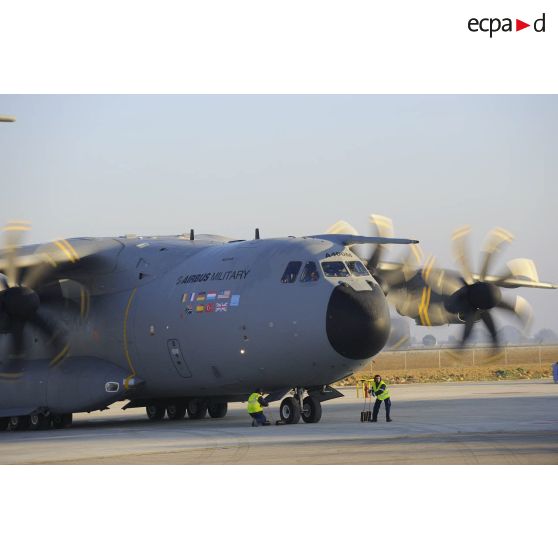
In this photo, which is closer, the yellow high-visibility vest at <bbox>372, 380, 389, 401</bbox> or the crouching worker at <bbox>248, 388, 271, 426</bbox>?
the crouching worker at <bbox>248, 388, 271, 426</bbox>

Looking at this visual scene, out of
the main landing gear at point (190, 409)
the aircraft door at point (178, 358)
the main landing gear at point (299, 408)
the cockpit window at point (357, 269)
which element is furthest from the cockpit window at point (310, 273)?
the main landing gear at point (190, 409)

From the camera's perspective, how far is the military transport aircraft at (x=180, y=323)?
23.8 meters

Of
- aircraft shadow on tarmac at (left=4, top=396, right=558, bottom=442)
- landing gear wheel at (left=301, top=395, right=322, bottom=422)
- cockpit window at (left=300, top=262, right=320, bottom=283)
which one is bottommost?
aircraft shadow on tarmac at (left=4, top=396, right=558, bottom=442)

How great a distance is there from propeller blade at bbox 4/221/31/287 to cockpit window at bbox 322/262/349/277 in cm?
743

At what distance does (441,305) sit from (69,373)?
9.90m

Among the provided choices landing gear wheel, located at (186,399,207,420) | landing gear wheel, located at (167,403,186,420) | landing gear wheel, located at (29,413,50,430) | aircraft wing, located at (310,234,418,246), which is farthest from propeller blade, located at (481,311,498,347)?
landing gear wheel, located at (29,413,50,430)

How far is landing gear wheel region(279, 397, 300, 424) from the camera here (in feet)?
82.0

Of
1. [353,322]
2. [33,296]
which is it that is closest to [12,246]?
[33,296]

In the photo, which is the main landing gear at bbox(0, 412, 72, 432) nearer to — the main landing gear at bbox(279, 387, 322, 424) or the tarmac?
the tarmac

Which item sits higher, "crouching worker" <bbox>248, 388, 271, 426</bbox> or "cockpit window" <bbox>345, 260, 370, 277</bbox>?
"cockpit window" <bbox>345, 260, 370, 277</bbox>

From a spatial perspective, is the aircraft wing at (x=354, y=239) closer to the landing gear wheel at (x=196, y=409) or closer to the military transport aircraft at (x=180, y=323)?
the military transport aircraft at (x=180, y=323)
